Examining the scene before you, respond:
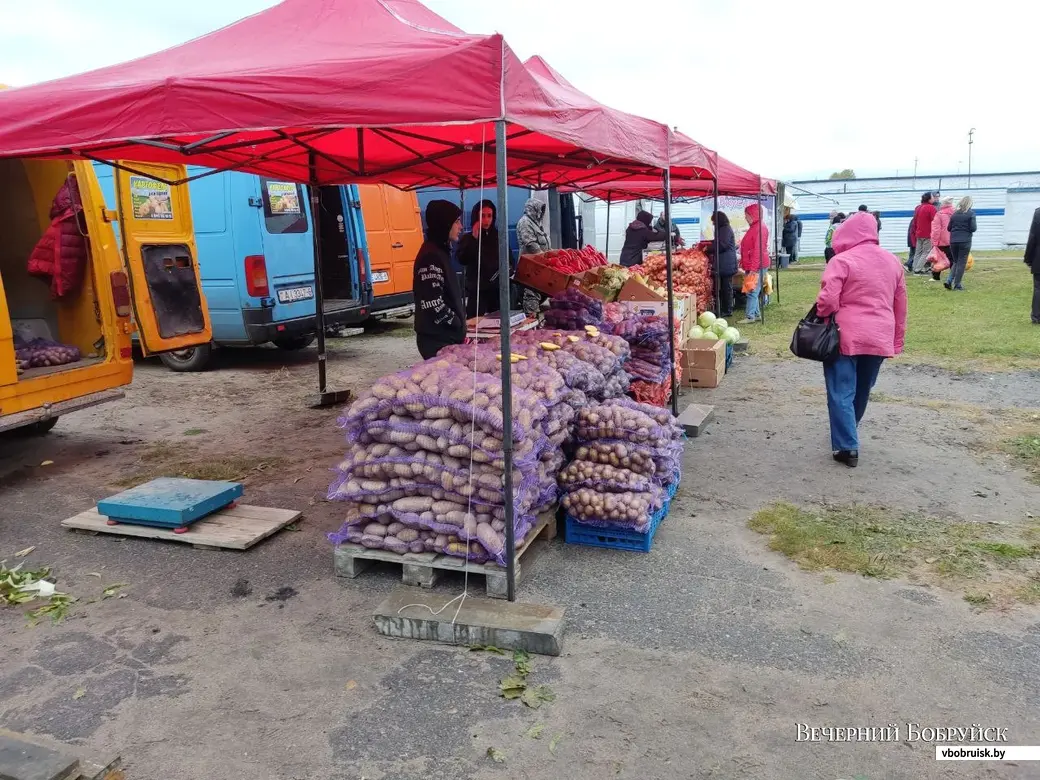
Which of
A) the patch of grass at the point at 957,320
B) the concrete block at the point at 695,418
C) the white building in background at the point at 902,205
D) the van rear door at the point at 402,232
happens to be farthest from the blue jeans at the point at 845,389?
the white building in background at the point at 902,205

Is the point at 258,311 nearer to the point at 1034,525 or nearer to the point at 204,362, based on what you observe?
the point at 204,362

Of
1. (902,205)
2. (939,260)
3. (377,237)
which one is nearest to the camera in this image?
(377,237)

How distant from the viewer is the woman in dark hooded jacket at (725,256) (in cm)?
1291

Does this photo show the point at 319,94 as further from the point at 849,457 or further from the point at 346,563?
the point at 849,457

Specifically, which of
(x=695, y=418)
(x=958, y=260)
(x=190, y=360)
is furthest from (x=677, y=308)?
(x=958, y=260)

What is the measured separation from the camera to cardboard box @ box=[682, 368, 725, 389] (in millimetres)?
8961

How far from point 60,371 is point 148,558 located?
2325 mm

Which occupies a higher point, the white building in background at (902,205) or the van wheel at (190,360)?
the white building in background at (902,205)

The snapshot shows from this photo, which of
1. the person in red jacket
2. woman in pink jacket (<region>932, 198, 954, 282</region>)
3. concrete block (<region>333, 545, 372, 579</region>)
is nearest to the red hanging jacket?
concrete block (<region>333, 545, 372, 579</region>)

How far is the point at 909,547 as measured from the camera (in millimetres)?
4484

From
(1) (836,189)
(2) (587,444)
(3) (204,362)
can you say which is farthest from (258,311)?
(1) (836,189)

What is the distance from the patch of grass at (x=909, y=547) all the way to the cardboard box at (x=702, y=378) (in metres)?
3.92

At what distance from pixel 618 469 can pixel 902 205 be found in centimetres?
3269

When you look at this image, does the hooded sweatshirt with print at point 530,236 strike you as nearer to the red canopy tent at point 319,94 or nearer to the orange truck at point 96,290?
the orange truck at point 96,290
